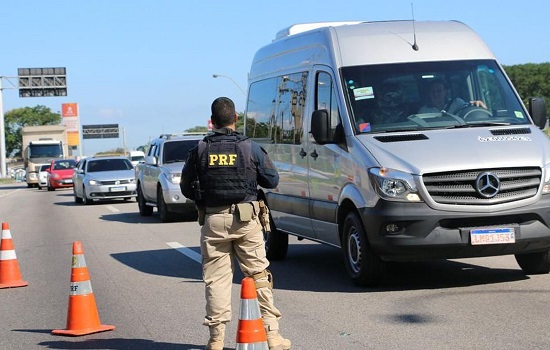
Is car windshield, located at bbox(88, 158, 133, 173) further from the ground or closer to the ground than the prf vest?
closer to the ground

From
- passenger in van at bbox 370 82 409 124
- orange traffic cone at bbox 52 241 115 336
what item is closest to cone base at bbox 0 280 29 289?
orange traffic cone at bbox 52 241 115 336

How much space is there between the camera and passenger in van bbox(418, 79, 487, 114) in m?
10.2

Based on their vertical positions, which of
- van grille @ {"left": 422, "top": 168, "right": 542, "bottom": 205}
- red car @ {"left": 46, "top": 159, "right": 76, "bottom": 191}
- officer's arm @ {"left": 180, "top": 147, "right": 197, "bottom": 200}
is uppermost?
officer's arm @ {"left": 180, "top": 147, "right": 197, "bottom": 200}

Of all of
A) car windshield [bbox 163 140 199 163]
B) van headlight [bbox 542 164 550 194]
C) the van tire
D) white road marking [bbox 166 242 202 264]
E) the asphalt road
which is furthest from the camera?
car windshield [bbox 163 140 199 163]

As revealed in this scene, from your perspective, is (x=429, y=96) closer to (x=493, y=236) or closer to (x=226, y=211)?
(x=493, y=236)

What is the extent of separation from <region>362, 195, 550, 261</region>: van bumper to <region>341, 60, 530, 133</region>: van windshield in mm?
1164

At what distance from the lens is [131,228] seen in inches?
793

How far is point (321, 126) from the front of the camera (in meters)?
10.1

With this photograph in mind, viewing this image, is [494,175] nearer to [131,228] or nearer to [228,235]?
[228,235]

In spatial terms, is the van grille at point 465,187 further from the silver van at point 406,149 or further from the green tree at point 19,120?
the green tree at point 19,120

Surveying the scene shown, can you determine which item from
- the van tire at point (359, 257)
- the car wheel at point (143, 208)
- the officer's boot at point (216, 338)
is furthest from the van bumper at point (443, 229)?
the car wheel at point (143, 208)

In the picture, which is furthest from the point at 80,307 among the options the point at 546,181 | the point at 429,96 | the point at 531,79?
the point at 531,79

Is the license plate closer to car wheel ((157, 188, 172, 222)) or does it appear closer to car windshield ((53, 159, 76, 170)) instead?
car wheel ((157, 188, 172, 222))

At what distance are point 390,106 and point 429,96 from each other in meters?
0.44
